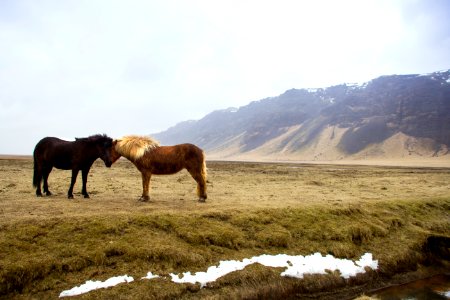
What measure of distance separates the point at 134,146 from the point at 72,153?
2.87 meters

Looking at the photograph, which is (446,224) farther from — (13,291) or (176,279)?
(13,291)

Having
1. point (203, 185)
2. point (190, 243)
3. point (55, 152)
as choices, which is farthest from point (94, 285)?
point (55, 152)

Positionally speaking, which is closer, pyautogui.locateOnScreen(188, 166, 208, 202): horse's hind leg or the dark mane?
pyautogui.locateOnScreen(188, 166, 208, 202): horse's hind leg

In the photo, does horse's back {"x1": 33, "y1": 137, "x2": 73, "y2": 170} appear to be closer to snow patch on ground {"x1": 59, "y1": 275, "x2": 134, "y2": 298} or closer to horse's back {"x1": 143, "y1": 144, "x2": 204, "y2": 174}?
horse's back {"x1": 143, "y1": 144, "x2": 204, "y2": 174}

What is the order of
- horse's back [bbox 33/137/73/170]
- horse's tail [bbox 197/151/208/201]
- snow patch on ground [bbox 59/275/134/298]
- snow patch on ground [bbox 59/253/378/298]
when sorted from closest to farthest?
snow patch on ground [bbox 59/275/134/298] < snow patch on ground [bbox 59/253/378/298] < horse's tail [bbox 197/151/208/201] < horse's back [bbox 33/137/73/170]

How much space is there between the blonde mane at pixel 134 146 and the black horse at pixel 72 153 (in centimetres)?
56

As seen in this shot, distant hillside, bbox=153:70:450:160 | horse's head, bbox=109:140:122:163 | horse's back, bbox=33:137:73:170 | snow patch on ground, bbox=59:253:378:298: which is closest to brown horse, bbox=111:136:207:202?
horse's head, bbox=109:140:122:163

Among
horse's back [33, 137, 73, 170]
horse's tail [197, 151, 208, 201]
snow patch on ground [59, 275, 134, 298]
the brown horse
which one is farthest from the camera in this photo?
horse's back [33, 137, 73, 170]

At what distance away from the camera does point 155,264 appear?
9.87 m

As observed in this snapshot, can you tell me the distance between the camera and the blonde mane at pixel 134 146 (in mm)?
15211

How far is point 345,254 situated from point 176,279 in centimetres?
667

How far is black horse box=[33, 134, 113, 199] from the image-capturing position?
15.4 m

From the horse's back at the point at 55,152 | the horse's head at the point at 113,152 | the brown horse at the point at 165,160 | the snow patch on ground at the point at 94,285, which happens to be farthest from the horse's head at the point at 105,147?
the snow patch on ground at the point at 94,285

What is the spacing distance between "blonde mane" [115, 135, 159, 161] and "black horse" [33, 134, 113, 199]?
56 cm
